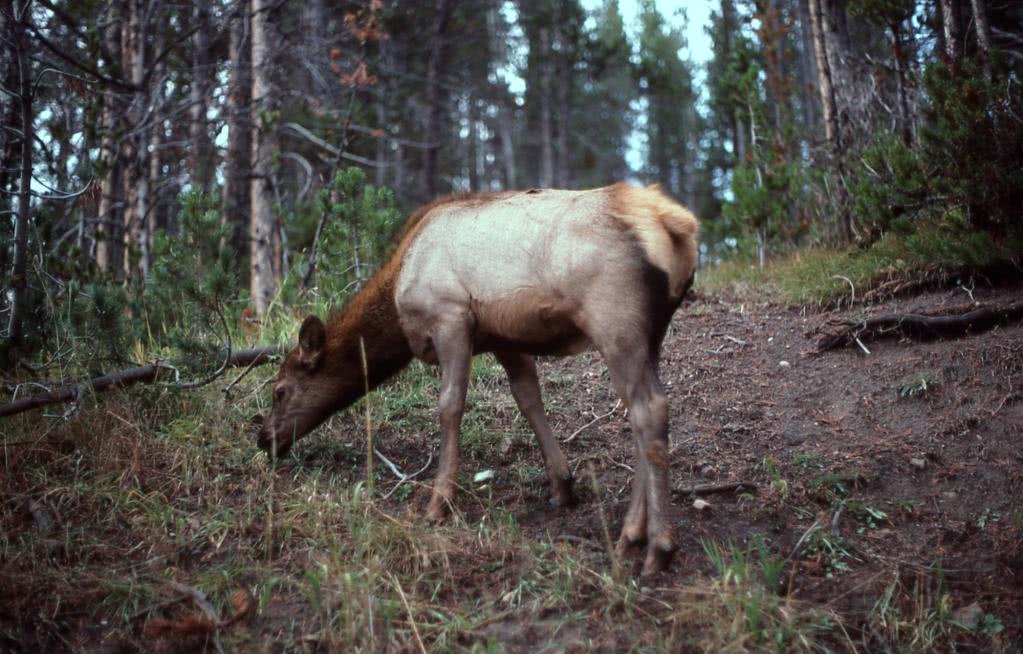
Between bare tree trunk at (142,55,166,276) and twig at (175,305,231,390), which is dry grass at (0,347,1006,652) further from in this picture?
bare tree trunk at (142,55,166,276)

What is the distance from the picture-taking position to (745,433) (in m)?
5.84

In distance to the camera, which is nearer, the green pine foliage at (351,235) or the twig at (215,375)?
the twig at (215,375)

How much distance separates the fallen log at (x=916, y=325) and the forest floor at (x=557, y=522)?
12 cm

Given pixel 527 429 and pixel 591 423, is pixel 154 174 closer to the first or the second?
pixel 527 429

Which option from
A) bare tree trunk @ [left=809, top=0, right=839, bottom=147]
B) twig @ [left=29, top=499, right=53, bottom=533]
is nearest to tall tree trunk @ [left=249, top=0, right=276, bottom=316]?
twig @ [left=29, top=499, right=53, bottom=533]

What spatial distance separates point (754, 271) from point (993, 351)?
11.8ft

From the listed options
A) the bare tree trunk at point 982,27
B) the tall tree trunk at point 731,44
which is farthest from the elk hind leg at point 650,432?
the tall tree trunk at point 731,44

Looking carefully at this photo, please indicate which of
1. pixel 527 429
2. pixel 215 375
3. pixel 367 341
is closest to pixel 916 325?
pixel 527 429

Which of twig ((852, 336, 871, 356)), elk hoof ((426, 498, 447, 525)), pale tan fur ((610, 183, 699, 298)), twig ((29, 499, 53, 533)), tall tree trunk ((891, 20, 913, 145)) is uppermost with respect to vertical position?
tall tree trunk ((891, 20, 913, 145))

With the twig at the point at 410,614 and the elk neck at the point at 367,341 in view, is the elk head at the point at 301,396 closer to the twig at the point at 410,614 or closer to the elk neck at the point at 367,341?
the elk neck at the point at 367,341

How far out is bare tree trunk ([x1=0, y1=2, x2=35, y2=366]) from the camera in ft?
17.6

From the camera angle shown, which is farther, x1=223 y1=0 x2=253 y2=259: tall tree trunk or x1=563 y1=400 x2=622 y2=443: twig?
x1=223 y1=0 x2=253 y2=259: tall tree trunk

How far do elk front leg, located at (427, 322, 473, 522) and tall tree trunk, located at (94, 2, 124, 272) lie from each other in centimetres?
427

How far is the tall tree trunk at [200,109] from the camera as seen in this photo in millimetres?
9734
